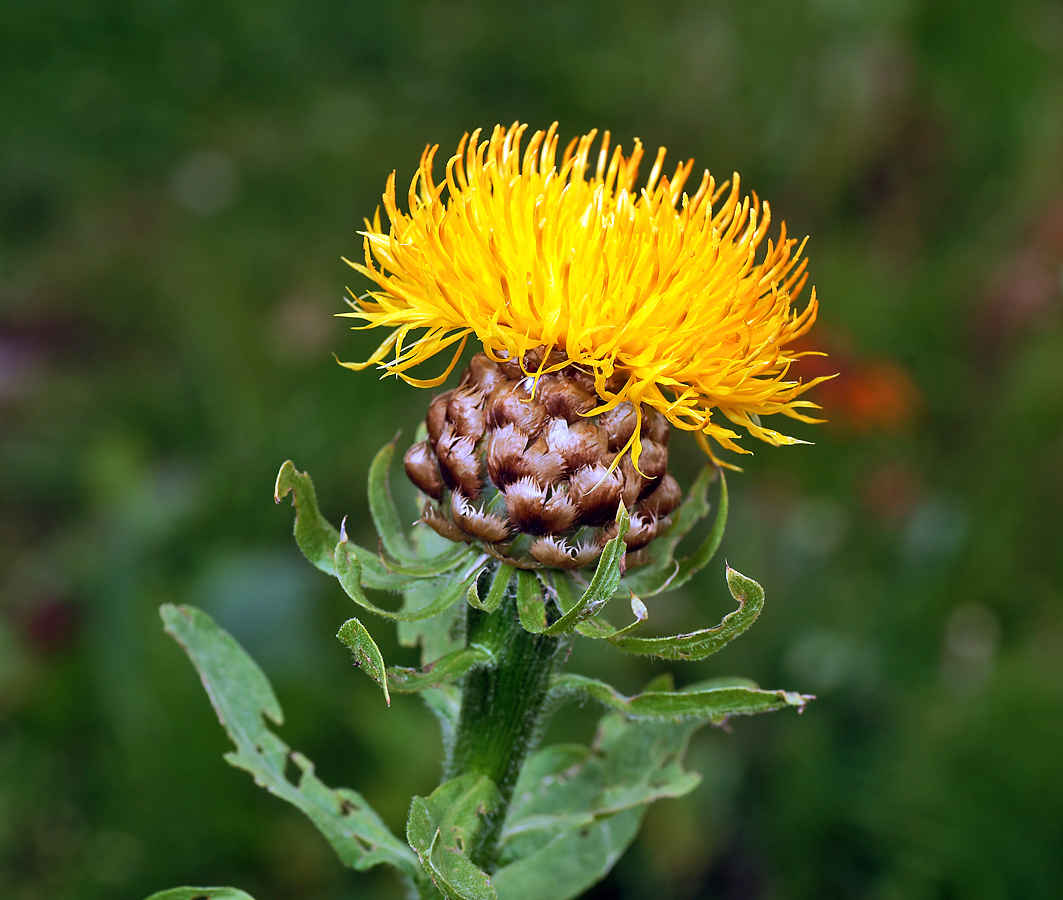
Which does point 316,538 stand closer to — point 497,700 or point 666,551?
point 497,700

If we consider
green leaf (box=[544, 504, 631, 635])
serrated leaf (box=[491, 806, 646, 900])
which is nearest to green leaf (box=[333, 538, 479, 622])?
green leaf (box=[544, 504, 631, 635])

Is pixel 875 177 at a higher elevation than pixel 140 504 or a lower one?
higher

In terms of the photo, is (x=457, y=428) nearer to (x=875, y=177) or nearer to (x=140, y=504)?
(x=140, y=504)

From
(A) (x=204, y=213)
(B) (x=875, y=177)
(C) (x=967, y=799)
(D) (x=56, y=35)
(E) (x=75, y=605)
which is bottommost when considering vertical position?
(E) (x=75, y=605)

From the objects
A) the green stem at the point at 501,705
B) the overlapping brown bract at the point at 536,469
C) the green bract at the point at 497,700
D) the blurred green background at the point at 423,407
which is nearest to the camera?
the green bract at the point at 497,700

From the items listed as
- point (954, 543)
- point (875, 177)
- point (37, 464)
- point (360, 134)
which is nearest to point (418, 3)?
point (360, 134)

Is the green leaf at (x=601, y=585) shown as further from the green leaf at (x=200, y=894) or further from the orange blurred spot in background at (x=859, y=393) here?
the orange blurred spot in background at (x=859, y=393)

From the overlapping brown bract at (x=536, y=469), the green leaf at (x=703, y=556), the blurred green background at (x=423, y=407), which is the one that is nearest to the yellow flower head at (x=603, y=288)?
the overlapping brown bract at (x=536, y=469)

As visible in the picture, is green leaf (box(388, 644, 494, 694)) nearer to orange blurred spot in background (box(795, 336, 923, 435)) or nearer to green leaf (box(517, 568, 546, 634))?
green leaf (box(517, 568, 546, 634))
